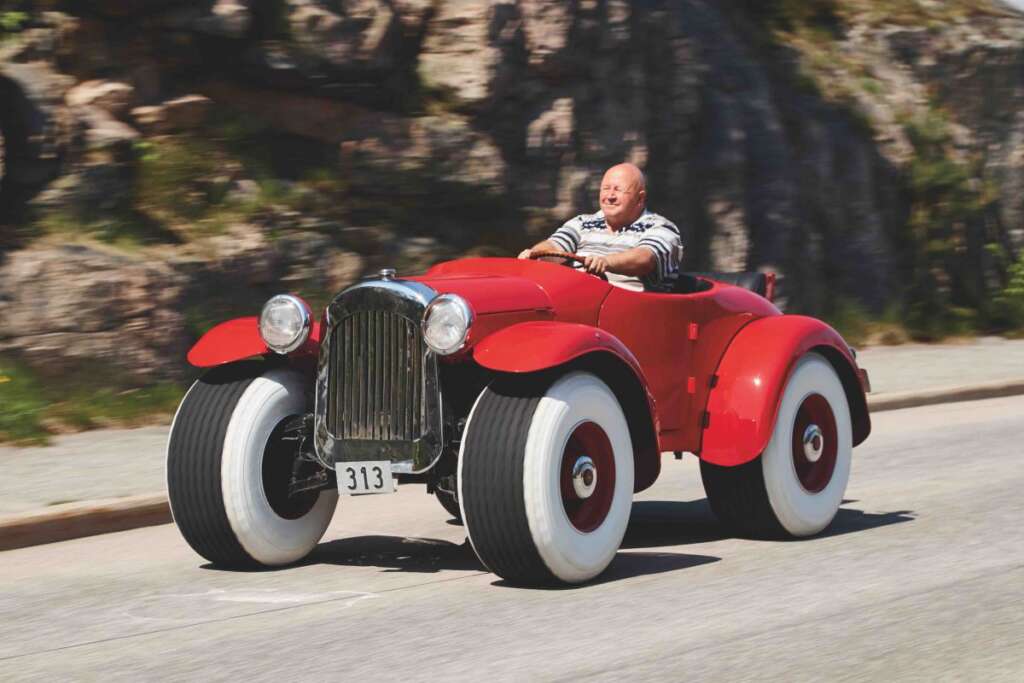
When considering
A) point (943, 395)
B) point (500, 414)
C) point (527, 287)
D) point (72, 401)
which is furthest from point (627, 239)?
point (943, 395)

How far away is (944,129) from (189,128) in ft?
41.6

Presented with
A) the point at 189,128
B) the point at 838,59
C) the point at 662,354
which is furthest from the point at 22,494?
the point at 838,59

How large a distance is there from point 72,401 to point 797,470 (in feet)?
21.2

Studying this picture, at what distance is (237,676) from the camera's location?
5.28m

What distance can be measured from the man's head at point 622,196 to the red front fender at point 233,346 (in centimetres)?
167

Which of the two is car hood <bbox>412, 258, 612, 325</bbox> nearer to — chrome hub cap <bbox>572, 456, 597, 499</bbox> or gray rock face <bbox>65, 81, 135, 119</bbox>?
chrome hub cap <bbox>572, 456, 597, 499</bbox>

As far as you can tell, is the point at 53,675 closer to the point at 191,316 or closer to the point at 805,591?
the point at 805,591

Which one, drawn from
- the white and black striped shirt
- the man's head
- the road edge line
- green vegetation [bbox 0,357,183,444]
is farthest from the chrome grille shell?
the road edge line

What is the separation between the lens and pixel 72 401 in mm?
12492

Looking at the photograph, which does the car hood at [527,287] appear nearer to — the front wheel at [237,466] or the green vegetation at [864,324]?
the front wheel at [237,466]

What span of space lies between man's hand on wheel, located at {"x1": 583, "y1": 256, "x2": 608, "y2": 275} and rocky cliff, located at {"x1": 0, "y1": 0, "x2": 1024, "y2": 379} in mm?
6420

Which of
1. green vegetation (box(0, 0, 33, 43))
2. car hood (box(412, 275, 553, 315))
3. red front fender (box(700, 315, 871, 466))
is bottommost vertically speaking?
red front fender (box(700, 315, 871, 466))

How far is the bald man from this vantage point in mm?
7738

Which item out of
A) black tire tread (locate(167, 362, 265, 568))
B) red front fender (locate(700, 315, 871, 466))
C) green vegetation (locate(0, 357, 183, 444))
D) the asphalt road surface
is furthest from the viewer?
green vegetation (locate(0, 357, 183, 444))
